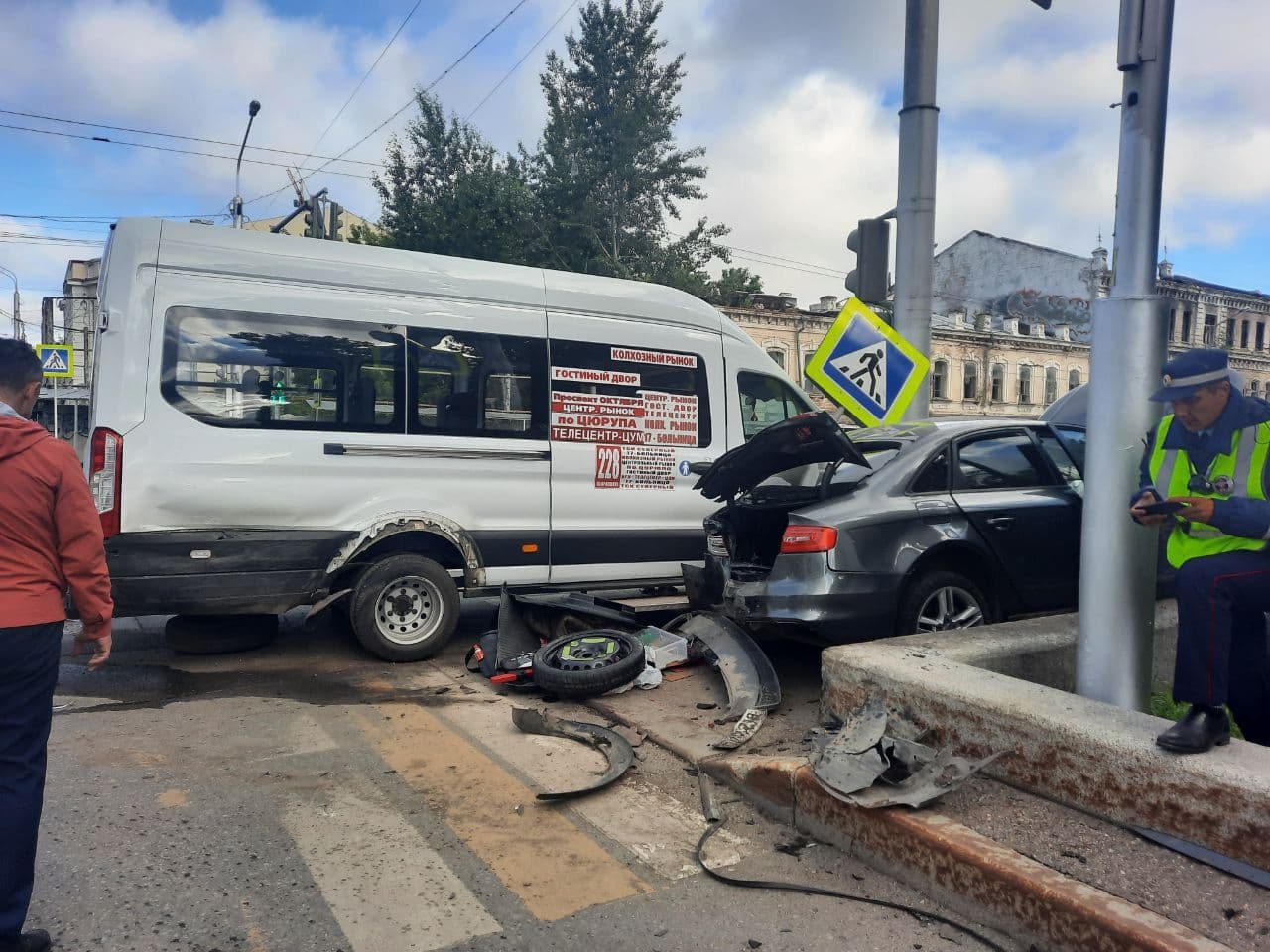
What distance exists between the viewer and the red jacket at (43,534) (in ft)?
8.97

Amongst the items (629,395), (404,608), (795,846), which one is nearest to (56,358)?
(404,608)

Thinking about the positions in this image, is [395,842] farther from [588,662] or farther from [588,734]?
[588,662]

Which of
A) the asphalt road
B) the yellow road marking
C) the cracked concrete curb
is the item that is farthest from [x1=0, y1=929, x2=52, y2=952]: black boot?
the cracked concrete curb

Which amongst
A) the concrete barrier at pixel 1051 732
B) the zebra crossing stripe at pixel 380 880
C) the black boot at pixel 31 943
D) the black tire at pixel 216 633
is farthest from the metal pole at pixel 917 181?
the black boot at pixel 31 943

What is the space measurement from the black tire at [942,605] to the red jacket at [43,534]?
4.04 metres

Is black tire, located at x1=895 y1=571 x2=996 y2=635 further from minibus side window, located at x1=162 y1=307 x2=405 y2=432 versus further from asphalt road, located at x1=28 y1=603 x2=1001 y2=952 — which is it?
minibus side window, located at x1=162 y1=307 x2=405 y2=432

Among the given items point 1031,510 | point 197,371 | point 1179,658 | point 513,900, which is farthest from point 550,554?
point 1179,658

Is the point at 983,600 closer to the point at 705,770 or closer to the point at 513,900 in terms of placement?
the point at 705,770

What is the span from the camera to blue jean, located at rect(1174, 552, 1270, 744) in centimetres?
321

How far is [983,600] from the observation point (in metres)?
5.56

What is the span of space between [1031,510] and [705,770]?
287 centimetres

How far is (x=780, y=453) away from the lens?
18.1ft

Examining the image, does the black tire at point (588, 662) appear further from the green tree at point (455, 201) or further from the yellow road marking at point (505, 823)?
the green tree at point (455, 201)

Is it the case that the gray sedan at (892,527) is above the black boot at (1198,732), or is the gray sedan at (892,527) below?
above
